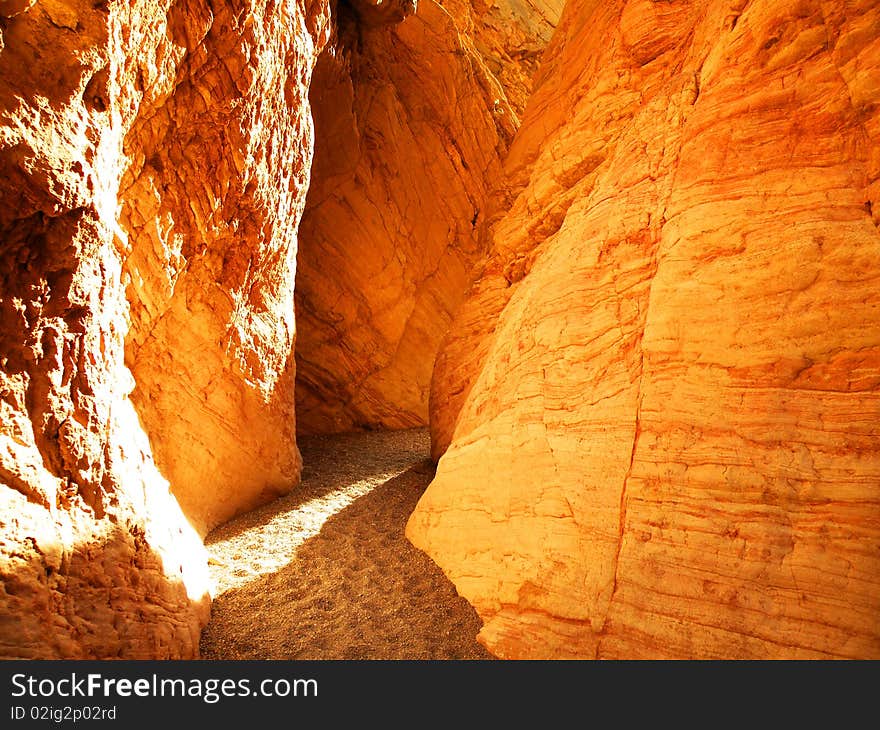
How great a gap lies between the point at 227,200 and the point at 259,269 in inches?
34.3

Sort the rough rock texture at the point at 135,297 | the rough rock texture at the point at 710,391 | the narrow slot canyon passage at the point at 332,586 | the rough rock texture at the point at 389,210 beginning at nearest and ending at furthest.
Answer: the rough rock texture at the point at 135,297
the rough rock texture at the point at 710,391
the narrow slot canyon passage at the point at 332,586
the rough rock texture at the point at 389,210

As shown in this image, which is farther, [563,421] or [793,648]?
[563,421]

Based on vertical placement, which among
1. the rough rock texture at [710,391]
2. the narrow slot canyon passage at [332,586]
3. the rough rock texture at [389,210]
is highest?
the rough rock texture at [389,210]

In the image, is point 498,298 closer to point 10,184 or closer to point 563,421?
point 563,421

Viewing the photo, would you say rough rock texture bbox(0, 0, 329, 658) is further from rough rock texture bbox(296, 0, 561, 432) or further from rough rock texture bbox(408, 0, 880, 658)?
rough rock texture bbox(296, 0, 561, 432)

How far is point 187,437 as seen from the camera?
210 inches

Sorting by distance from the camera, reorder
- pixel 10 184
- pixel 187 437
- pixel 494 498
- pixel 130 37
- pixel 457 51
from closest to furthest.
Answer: pixel 10 184 → pixel 130 37 → pixel 494 498 → pixel 187 437 → pixel 457 51

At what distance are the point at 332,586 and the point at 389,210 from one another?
24.8ft

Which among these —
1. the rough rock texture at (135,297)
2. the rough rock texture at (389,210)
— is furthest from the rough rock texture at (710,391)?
the rough rock texture at (389,210)

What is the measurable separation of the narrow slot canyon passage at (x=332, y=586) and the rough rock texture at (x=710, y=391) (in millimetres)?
297

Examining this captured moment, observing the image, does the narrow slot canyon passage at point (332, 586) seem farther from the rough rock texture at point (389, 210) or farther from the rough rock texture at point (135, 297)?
the rough rock texture at point (389, 210)

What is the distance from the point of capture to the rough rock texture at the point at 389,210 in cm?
984

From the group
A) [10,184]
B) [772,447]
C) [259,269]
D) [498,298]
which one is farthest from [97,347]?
[498,298]

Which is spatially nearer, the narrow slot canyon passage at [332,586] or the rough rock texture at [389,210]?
the narrow slot canyon passage at [332,586]
